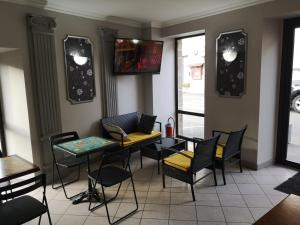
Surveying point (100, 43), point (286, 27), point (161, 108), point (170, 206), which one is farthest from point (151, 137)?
point (286, 27)

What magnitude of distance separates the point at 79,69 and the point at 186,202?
2.59m

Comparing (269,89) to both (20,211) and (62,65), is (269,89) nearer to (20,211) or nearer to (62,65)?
(62,65)

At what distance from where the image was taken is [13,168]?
240 centimetres

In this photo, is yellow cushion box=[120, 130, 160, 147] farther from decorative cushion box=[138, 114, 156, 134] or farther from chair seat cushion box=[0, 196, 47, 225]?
chair seat cushion box=[0, 196, 47, 225]

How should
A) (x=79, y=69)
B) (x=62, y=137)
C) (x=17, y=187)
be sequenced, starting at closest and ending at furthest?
(x=17, y=187) < (x=62, y=137) < (x=79, y=69)

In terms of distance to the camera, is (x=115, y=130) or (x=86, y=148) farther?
(x=115, y=130)

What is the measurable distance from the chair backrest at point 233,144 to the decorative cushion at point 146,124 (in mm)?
1477

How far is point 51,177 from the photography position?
3.67 metres

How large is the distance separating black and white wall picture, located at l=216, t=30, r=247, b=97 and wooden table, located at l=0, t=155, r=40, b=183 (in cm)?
304

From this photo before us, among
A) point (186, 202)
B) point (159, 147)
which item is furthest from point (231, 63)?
point (186, 202)

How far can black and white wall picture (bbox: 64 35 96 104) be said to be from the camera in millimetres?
3816

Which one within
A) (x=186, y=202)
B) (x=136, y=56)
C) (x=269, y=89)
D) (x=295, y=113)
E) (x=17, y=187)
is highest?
(x=136, y=56)

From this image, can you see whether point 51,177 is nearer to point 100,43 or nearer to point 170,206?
point 170,206

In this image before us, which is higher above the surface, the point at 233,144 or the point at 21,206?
the point at 233,144
